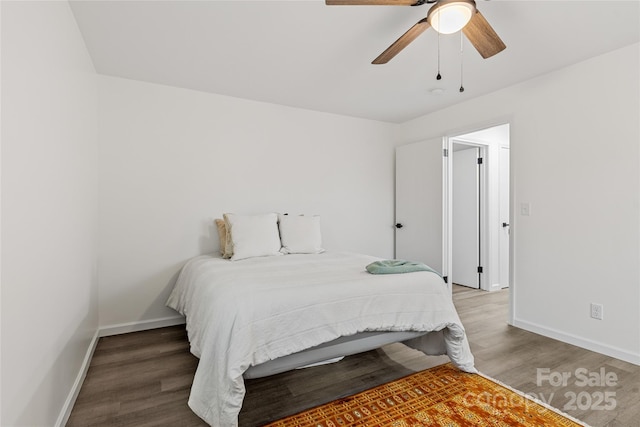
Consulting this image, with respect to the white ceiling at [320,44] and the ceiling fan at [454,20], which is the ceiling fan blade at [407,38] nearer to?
the ceiling fan at [454,20]

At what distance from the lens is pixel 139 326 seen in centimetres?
314

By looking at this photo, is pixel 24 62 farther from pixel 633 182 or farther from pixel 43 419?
pixel 633 182

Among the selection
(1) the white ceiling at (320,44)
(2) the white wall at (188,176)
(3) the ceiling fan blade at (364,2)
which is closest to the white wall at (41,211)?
(1) the white ceiling at (320,44)

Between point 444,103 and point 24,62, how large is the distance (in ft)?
12.2

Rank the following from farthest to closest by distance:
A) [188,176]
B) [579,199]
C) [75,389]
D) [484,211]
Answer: [484,211] < [188,176] < [579,199] < [75,389]

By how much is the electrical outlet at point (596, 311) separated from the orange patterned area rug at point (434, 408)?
1.27 metres

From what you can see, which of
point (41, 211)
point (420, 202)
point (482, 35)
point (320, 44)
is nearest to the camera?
point (41, 211)

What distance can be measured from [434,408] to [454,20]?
210cm

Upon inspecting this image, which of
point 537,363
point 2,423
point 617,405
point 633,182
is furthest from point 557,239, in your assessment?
point 2,423

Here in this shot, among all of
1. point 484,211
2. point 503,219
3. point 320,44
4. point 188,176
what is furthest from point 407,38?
point 503,219

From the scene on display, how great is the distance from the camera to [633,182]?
2438 millimetres

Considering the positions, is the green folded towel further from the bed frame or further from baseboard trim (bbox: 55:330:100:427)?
baseboard trim (bbox: 55:330:100:427)

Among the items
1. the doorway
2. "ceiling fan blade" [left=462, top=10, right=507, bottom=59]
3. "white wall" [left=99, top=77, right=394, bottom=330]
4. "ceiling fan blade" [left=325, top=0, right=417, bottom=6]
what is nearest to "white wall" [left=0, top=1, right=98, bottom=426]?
"white wall" [left=99, top=77, right=394, bottom=330]

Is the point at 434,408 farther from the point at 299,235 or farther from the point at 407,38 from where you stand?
the point at 407,38
